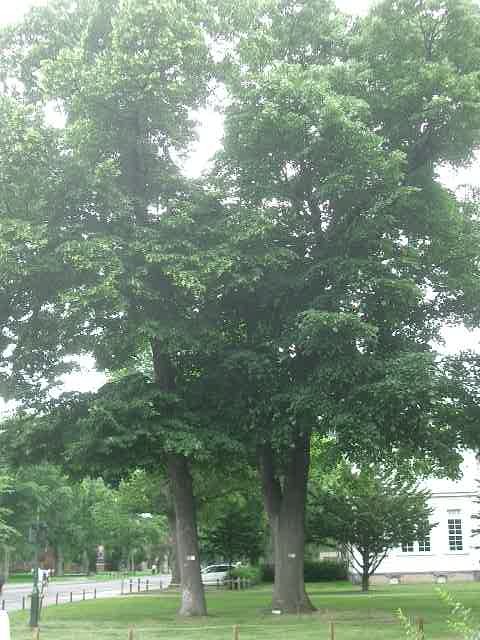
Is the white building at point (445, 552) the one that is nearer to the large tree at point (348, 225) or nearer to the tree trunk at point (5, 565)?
the large tree at point (348, 225)

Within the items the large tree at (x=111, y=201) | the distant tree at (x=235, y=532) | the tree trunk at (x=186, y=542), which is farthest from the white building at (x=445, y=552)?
the large tree at (x=111, y=201)

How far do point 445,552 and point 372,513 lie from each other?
12.3 m

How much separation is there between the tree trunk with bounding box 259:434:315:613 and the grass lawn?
0.86 metres

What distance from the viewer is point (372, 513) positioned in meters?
40.6

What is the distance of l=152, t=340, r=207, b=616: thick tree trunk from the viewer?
2694 centimetres

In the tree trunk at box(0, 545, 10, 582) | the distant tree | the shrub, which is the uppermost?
the distant tree

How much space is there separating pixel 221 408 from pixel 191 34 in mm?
11514

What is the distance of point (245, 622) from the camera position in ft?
81.5

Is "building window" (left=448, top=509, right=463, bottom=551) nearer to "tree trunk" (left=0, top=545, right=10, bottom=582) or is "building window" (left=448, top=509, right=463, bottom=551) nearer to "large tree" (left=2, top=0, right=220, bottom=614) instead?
Answer: "large tree" (left=2, top=0, right=220, bottom=614)

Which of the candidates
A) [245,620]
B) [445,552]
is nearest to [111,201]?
Answer: [245,620]

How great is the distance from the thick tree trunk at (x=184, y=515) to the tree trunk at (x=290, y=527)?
2.75m

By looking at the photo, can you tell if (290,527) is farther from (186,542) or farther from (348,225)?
(348,225)

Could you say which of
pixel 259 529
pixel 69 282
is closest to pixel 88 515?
pixel 259 529

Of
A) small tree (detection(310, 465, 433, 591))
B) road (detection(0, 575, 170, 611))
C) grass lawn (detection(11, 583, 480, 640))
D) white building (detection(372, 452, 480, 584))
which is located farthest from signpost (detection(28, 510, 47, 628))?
white building (detection(372, 452, 480, 584))
